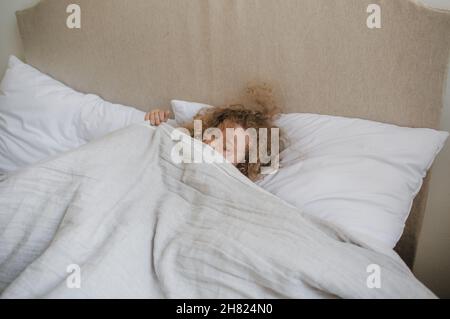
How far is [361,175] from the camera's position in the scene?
0.96 m

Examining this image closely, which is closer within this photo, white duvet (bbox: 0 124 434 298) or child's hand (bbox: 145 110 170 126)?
white duvet (bbox: 0 124 434 298)

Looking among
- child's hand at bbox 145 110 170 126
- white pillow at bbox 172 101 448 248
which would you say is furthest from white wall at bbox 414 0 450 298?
child's hand at bbox 145 110 170 126

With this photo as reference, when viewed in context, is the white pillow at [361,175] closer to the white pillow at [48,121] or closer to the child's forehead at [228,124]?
the child's forehead at [228,124]

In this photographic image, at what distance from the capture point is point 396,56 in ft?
3.34

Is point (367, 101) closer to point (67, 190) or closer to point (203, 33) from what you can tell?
point (203, 33)

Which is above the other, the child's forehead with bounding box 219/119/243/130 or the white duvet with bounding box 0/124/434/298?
the child's forehead with bounding box 219/119/243/130

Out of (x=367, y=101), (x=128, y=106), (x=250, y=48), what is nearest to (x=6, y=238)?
(x=128, y=106)

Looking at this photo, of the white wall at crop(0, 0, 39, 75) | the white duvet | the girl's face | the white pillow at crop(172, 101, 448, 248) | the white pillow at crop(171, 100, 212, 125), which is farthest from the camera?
the white wall at crop(0, 0, 39, 75)

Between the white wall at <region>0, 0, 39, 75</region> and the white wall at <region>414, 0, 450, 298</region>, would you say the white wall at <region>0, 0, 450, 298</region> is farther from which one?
the white wall at <region>0, 0, 39, 75</region>

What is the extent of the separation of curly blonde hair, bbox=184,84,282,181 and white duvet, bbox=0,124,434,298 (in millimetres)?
242

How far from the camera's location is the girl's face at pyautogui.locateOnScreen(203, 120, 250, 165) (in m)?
1.14

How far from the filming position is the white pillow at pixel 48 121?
53.1 inches

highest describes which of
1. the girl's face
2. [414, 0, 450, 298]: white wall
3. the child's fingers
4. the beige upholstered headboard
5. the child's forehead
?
the beige upholstered headboard

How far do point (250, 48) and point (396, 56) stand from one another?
0.42 metres
